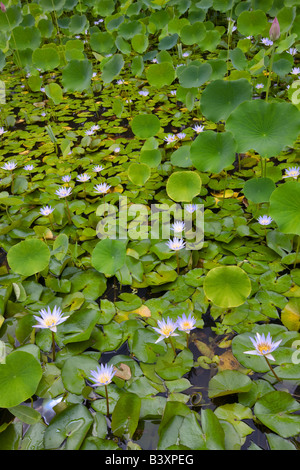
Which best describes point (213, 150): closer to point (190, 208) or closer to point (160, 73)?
point (190, 208)

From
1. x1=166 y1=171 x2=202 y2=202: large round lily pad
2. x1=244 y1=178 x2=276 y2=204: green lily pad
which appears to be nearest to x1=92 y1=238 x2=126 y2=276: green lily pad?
x1=166 y1=171 x2=202 y2=202: large round lily pad

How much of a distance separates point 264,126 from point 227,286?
2.56 feet

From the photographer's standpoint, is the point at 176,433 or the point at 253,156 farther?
the point at 253,156

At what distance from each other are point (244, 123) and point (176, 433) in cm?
130

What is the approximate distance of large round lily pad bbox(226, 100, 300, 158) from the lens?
1543 millimetres

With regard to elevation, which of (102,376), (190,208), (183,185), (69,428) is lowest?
(69,428)

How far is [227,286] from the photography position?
1323mm

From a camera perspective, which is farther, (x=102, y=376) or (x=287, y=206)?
(x=287, y=206)

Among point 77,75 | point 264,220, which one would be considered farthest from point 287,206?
point 77,75

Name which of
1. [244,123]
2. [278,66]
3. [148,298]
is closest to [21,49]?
[278,66]

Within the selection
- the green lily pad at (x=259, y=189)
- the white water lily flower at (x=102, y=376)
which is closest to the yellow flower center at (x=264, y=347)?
the white water lily flower at (x=102, y=376)

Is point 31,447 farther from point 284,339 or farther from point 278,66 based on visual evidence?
point 278,66

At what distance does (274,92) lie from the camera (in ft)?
9.37

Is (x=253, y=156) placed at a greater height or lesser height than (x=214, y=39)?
lesser
